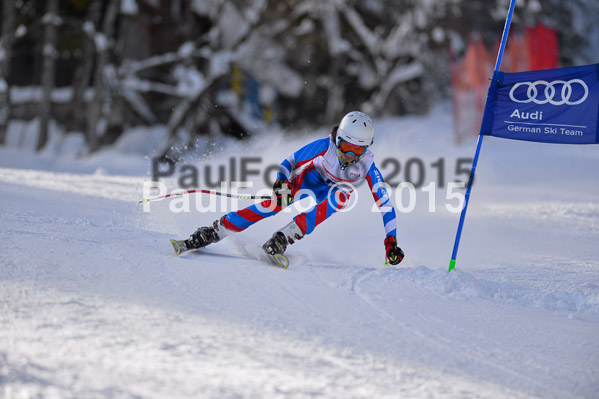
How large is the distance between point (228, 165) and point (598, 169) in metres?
8.45

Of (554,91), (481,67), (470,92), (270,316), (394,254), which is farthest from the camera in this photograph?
(470,92)

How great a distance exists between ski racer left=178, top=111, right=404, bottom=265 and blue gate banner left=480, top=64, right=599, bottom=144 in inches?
51.0

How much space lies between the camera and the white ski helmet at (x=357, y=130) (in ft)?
16.3

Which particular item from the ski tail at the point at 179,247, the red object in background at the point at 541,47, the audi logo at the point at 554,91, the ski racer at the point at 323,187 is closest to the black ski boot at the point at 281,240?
the ski racer at the point at 323,187

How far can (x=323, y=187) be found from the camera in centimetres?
554

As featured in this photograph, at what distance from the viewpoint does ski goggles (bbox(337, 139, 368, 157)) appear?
5.02 m

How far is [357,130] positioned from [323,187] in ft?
2.59

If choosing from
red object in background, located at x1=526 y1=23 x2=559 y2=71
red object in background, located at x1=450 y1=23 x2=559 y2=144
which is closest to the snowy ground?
red object in background, located at x1=450 y1=23 x2=559 y2=144

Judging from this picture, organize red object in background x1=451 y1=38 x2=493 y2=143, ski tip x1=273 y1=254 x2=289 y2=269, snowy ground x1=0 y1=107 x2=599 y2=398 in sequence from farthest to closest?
red object in background x1=451 y1=38 x2=493 y2=143 < ski tip x1=273 y1=254 x2=289 y2=269 < snowy ground x1=0 y1=107 x2=599 y2=398

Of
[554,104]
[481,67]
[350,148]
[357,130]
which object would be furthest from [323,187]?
[481,67]

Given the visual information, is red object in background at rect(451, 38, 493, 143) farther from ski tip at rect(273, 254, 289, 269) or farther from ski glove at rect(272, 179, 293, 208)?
ski tip at rect(273, 254, 289, 269)

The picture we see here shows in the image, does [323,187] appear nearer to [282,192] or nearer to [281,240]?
[282,192]

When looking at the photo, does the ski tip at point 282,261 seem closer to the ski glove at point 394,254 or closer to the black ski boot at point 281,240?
the black ski boot at point 281,240

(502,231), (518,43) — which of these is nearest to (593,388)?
(502,231)
